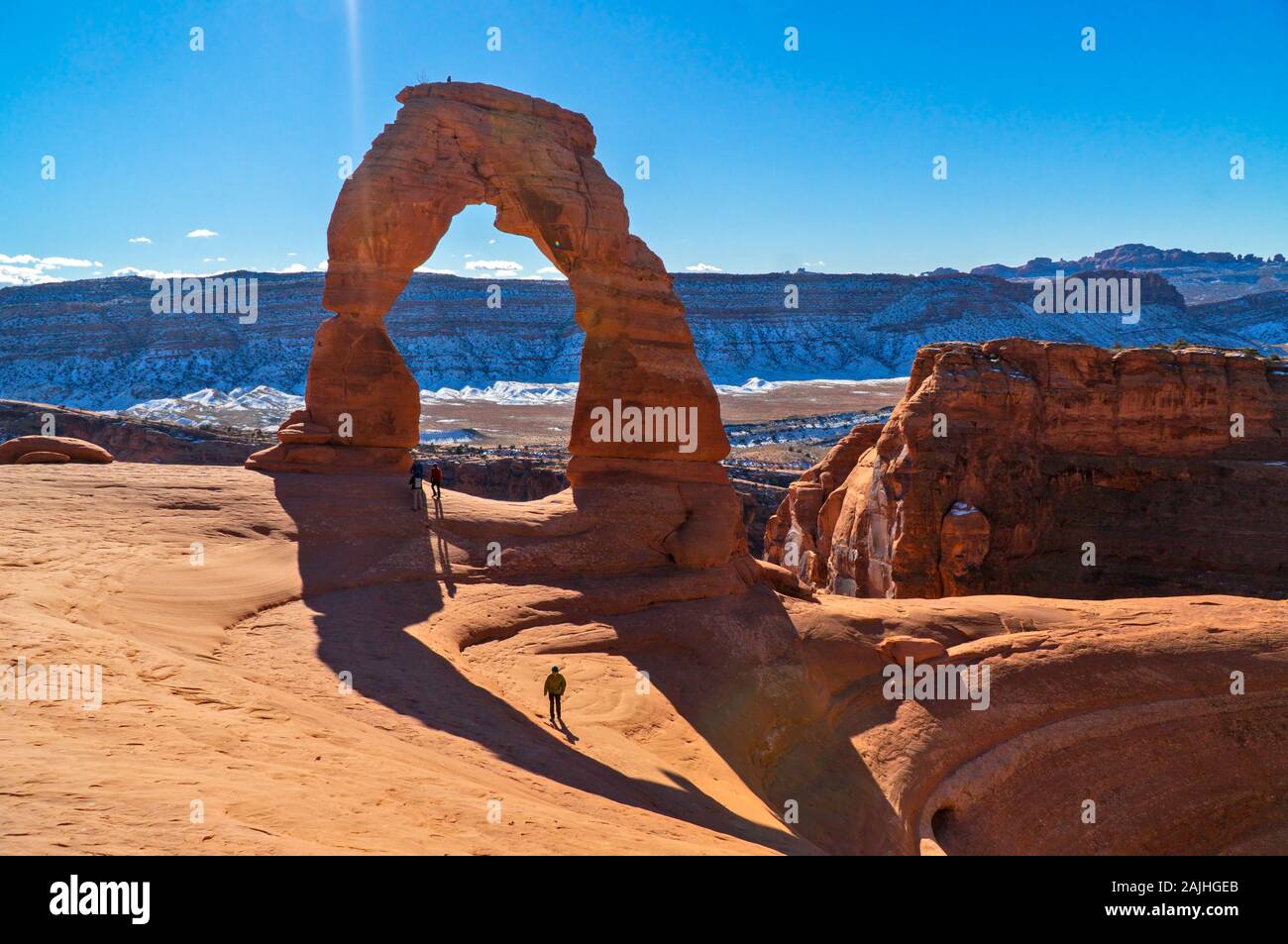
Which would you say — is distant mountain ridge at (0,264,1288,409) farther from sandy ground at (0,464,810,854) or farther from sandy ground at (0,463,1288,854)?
sandy ground at (0,463,1288,854)

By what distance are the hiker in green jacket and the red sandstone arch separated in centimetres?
791

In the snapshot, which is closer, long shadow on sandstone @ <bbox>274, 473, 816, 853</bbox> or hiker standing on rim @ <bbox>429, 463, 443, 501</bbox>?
long shadow on sandstone @ <bbox>274, 473, 816, 853</bbox>

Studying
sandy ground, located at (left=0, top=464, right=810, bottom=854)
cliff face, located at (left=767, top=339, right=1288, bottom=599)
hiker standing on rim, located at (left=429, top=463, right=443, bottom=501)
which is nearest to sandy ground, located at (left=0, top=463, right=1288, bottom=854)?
sandy ground, located at (left=0, top=464, right=810, bottom=854)

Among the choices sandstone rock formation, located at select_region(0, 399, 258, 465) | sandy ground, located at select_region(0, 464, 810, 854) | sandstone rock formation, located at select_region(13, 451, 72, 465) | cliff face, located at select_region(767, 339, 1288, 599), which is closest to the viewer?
sandy ground, located at select_region(0, 464, 810, 854)

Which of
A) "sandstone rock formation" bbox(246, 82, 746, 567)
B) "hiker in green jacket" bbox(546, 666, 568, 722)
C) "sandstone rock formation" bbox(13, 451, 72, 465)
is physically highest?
"sandstone rock formation" bbox(246, 82, 746, 567)

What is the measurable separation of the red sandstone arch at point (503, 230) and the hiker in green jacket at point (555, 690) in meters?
7.91

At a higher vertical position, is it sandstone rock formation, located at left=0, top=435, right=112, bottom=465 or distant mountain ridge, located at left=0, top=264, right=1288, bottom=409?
distant mountain ridge, located at left=0, top=264, right=1288, bottom=409

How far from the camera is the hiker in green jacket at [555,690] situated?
12219 mm

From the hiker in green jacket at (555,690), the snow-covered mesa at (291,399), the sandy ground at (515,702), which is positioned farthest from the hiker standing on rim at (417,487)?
the snow-covered mesa at (291,399)

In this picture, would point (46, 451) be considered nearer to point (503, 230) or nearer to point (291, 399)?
point (503, 230)

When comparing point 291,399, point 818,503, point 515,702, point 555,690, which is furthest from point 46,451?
point 291,399

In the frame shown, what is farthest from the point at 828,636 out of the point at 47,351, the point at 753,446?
the point at 47,351

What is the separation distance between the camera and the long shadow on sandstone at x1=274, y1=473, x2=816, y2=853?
10578 millimetres

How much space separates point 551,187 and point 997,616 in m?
12.5
